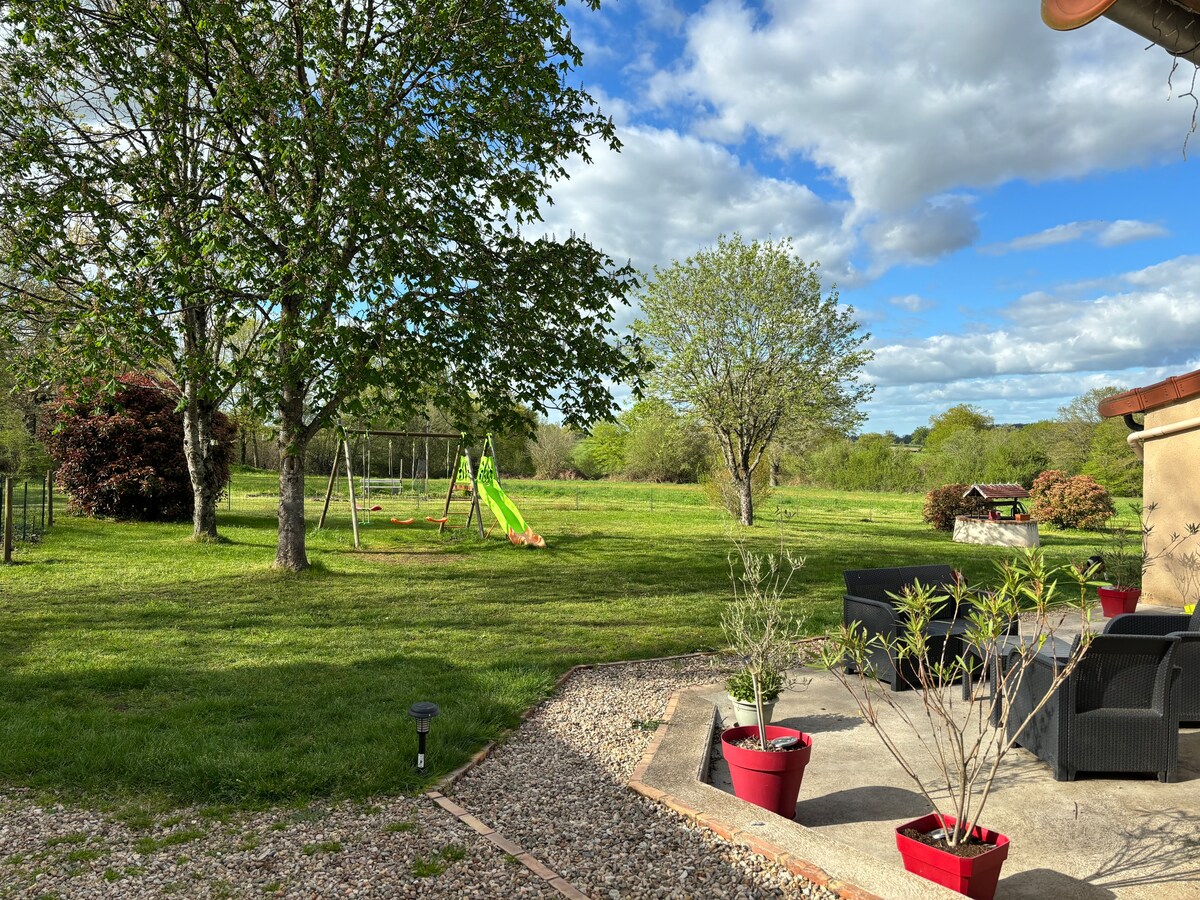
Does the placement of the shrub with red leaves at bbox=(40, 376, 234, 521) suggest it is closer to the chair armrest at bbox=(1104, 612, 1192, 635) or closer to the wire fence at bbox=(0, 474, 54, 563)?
the wire fence at bbox=(0, 474, 54, 563)

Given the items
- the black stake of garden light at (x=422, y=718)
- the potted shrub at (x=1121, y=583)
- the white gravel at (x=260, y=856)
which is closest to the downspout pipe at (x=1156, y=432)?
the potted shrub at (x=1121, y=583)

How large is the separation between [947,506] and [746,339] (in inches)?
327

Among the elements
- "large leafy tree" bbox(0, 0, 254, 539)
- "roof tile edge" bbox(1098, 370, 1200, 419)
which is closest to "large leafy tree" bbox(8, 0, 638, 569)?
"large leafy tree" bbox(0, 0, 254, 539)

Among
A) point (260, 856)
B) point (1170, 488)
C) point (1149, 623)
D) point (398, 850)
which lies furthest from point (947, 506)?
point (260, 856)

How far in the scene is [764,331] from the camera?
66.4ft

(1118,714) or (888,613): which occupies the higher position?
(888,613)

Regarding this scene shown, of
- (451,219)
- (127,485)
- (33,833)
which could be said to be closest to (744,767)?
(33,833)

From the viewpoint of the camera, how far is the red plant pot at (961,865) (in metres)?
2.88

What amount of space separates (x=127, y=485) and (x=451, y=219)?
11.2m

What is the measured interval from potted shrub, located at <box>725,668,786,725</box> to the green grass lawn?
4.04 feet

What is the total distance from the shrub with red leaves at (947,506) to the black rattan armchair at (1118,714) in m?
19.1

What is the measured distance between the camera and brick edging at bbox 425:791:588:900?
307cm

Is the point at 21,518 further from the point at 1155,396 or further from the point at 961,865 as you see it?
the point at 1155,396

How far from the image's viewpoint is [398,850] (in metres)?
3.40
